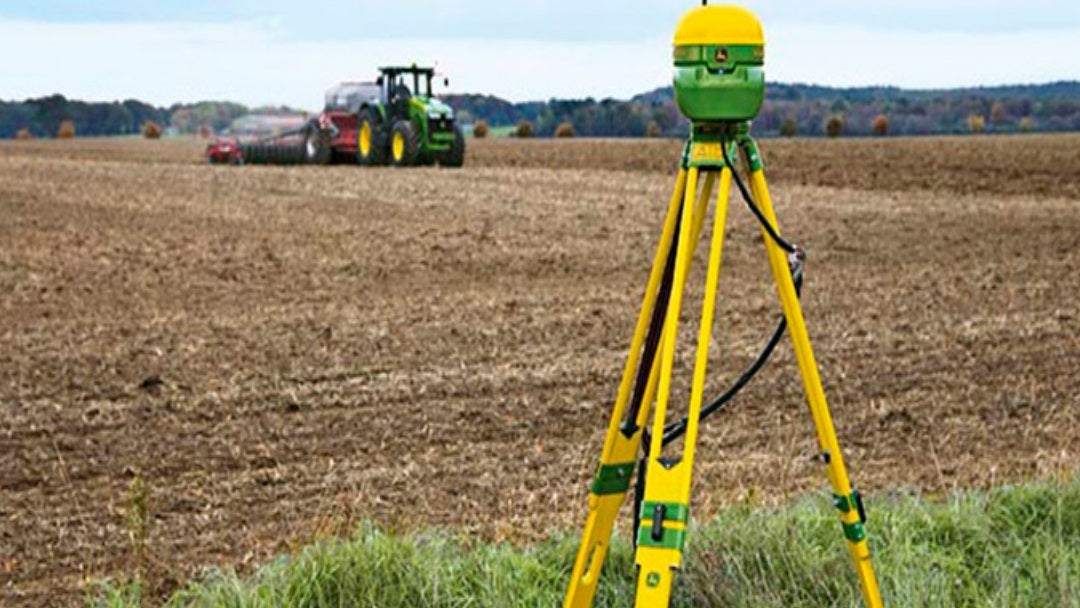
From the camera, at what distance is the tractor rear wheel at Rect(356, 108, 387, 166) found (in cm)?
2419

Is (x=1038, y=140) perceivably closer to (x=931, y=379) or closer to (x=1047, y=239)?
(x=1047, y=239)

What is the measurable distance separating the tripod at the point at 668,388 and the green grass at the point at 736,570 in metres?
0.56

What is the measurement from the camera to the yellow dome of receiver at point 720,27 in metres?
3.30

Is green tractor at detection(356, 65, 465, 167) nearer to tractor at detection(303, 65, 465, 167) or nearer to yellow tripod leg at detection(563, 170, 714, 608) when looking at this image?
tractor at detection(303, 65, 465, 167)

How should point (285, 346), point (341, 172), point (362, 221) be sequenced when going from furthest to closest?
point (341, 172) → point (362, 221) → point (285, 346)

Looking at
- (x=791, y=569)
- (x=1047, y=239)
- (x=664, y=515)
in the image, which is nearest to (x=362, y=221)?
(x=1047, y=239)

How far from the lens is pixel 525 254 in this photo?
1282 cm

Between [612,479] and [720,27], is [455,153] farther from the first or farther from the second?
[720,27]

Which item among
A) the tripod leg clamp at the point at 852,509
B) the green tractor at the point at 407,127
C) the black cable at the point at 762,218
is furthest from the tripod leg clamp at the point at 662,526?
the green tractor at the point at 407,127

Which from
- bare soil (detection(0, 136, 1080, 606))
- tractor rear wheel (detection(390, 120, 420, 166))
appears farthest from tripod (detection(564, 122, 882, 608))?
tractor rear wheel (detection(390, 120, 420, 166))

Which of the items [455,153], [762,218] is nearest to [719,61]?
[762,218]

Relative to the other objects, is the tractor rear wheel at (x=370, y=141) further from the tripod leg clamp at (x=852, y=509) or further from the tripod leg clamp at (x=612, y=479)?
the tripod leg clamp at (x=852, y=509)

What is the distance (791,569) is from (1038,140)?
28324 mm

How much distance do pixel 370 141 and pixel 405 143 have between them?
3.90 feet
